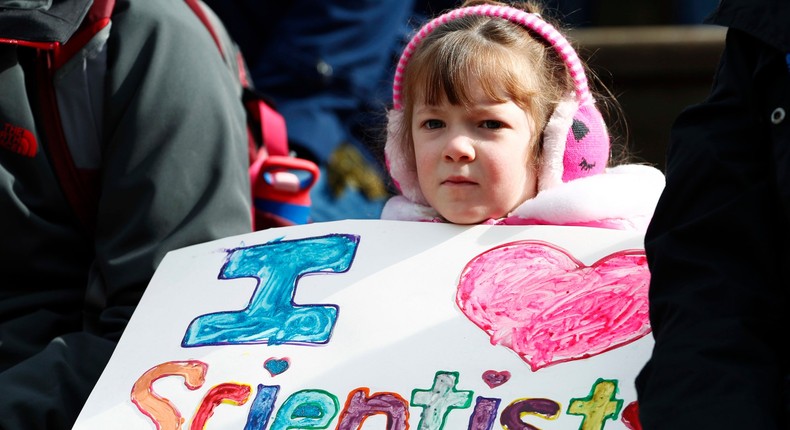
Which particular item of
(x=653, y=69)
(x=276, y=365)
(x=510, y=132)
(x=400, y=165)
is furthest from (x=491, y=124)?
(x=653, y=69)

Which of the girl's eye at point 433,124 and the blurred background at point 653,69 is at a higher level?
the girl's eye at point 433,124

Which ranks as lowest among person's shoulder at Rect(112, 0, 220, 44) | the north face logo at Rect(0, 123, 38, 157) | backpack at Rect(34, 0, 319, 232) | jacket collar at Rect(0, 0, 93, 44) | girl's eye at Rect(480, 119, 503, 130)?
backpack at Rect(34, 0, 319, 232)

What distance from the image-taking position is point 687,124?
1663 millimetres

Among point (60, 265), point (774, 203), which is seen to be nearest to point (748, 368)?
point (774, 203)

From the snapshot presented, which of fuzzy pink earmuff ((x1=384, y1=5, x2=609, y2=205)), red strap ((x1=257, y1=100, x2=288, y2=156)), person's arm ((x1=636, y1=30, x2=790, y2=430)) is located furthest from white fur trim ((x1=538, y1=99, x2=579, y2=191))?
red strap ((x1=257, y1=100, x2=288, y2=156))

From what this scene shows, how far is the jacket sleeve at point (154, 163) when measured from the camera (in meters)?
2.20

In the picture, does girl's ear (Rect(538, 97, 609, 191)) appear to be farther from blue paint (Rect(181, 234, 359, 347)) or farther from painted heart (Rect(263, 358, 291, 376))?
painted heart (Rect(263, 358, 291, 376))

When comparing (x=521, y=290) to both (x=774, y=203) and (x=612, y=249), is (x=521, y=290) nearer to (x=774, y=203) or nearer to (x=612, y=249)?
(x=612, y=249)

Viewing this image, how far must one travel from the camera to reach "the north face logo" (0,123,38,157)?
2234 millimetres

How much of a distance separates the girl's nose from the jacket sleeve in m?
0.44

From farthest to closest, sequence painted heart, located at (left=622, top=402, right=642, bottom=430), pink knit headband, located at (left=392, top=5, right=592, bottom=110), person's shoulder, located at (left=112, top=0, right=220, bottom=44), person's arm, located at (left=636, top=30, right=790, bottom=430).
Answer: person's shoulder, located at (left=112, top=0, right=220, bottom=44) < pink knit headband, located at (left=392, top=5, right=592, bottom=110) < painted heart, located at (left=622, top=402, right=642, bottom=430) < person's arm, located at (left=636, top=30, right=790, bottom=430)

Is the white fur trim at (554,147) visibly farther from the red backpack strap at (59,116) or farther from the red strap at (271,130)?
the red backpack strap at (59,116)

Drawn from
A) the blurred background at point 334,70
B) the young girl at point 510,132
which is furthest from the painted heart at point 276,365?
the blurred background at point 334,70

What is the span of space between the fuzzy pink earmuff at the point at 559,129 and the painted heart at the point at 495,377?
0.42 m
